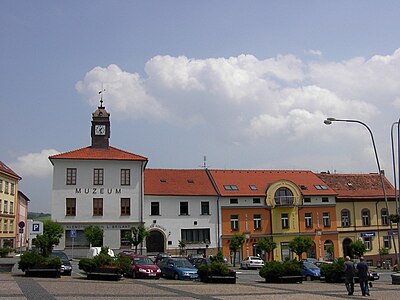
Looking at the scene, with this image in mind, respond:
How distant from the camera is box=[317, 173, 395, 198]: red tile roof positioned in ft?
200

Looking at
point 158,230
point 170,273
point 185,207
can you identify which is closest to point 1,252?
point 158,230

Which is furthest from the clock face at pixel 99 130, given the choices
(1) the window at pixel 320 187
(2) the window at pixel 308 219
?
(1) the window at pixel 320 187

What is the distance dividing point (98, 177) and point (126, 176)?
2.90m

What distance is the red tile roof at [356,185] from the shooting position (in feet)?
200

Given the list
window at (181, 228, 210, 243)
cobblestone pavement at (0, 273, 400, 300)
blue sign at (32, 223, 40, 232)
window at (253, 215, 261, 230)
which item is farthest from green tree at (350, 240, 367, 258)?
blue sign at (32, 223, 40, 232)

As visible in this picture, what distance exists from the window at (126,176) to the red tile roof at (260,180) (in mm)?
10685

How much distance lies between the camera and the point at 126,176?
173 ft

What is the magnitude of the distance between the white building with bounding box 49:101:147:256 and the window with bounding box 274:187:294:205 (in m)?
15.9

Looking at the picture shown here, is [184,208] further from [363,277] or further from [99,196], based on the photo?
[363,277]

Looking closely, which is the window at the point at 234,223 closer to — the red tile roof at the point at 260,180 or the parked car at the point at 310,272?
the red tile roof at the point at 260,180

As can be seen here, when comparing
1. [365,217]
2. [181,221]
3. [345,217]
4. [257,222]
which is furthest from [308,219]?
[181,221]

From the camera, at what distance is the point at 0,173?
64.6 metres

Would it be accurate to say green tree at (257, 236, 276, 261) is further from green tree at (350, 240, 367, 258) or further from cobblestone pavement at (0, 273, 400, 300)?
cobblestone pavement at (0, 273, 400, 300)

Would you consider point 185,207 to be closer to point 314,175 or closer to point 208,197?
point 208,197
